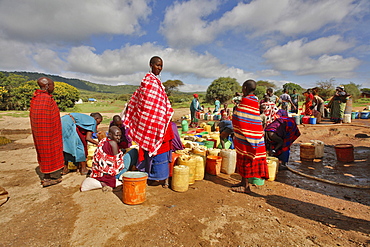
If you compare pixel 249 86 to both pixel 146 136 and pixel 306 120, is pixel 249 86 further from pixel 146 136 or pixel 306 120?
pixel 306 120

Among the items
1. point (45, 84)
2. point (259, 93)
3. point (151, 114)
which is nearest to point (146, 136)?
point (151, 114)

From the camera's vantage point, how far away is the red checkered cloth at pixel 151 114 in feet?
11.8

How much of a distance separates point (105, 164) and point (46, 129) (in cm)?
136

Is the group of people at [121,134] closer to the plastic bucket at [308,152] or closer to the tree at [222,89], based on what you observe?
the plastic bucket at [308,152]

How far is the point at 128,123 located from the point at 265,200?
9.21 feet

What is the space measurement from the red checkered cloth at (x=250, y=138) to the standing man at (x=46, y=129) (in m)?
3.49

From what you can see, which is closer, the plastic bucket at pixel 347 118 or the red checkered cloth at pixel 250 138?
the red checkered cloth at pixel 250 138

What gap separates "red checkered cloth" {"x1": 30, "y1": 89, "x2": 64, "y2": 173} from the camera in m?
3.88

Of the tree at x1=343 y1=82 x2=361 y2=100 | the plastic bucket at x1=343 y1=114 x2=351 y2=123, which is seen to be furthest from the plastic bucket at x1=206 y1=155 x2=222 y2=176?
the tree at x1=343 y1=82 x2=361 y2=100

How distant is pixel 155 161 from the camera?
3.83 metres

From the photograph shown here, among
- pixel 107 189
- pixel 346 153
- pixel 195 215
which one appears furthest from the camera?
pixel 346 153

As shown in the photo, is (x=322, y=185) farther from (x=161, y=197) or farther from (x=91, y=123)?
(x=91, y=123)

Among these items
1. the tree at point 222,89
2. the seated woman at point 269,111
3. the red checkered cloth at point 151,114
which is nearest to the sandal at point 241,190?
the red checkered cloth at point 151,114

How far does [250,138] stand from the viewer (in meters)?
3.60
